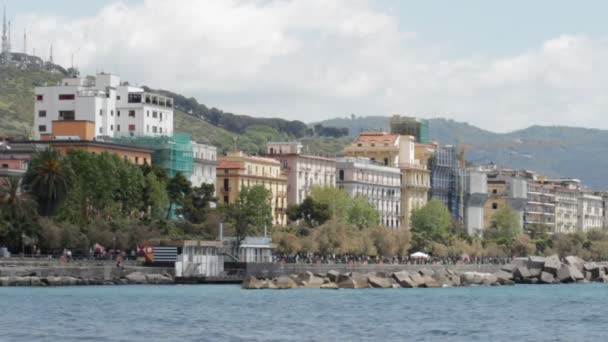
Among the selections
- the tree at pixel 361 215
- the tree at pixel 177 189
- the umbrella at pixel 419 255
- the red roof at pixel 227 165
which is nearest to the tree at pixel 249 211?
the tree at pixel 177 189

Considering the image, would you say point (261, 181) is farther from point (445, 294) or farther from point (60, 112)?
point (445, 294)

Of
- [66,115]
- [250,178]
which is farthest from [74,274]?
[66,115]

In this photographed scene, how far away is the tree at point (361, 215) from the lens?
181375 millimetres

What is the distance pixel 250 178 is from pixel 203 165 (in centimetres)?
823

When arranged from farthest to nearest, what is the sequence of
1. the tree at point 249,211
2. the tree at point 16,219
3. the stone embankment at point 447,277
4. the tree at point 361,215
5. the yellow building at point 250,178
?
1. the tree at point 361,215
2. the yellow building at point 250,178
3. the tree at point 249,211
4. the stone embankment at point 447,277
5. the tree at point 16,219

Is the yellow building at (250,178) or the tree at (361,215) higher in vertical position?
the yellow building at (250,178)

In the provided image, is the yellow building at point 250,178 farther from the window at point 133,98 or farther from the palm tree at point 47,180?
the palm tree at point 47,180

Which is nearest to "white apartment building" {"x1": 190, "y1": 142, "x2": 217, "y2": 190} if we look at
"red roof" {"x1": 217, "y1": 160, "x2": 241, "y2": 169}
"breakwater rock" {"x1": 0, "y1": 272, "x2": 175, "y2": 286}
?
"red roof" {"x1": 217, "y1": 160, "x2": 241, "y2": 169}

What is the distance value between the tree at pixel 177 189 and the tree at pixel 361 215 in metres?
29.8

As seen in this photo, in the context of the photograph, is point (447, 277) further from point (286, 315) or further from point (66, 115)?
point (286, 315)

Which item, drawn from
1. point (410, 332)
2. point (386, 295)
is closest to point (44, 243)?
point (386, 295)

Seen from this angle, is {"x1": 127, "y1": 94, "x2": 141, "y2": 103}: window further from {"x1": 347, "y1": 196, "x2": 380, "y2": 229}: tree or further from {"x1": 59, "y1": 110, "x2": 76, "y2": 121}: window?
{"x1": 347, "y1": 196, "x2": 380, "y2": 229}: tree

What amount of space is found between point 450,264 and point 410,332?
92.9 metres

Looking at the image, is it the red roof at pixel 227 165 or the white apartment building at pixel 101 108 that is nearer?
the red roof at pixel 227 165
